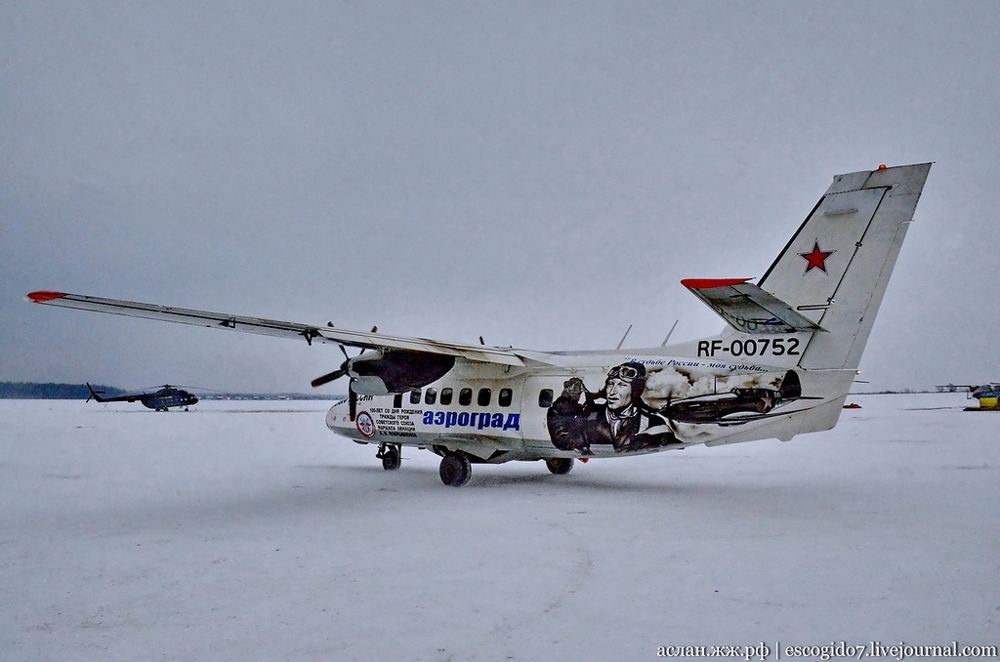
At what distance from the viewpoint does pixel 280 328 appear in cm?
1161

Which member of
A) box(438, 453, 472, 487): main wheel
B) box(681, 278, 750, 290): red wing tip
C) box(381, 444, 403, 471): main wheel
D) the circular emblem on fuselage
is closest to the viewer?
box(681, 278, 750, 290): red wing tip

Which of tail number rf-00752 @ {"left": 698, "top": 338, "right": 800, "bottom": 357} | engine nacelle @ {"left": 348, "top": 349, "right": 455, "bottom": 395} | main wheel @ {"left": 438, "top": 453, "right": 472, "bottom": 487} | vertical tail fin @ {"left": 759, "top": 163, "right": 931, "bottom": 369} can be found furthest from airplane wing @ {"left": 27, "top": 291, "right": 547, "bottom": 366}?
vertical tail fin @ {"left": 759, "top": 163, "right": 931, "bottom": 369}

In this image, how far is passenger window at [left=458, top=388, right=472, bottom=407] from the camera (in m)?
15.2

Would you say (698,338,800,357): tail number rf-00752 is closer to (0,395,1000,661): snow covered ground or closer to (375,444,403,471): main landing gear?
(0,395,1000,661): snow covered ground

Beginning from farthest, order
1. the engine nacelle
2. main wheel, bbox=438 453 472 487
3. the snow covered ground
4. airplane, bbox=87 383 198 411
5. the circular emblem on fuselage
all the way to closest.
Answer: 1. airplane, bbox=87 383 198 411
2. the circular emblem on fuselage
3. main wheel, bbox=438 453 472 487
4. the engine nacelle
5. the snow covered ground

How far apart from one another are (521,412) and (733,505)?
477cm

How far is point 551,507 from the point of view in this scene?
11.6 meters

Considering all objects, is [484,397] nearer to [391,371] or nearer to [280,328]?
[391,371]

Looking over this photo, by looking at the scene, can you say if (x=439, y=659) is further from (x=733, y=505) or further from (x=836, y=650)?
(x=733, y=505)

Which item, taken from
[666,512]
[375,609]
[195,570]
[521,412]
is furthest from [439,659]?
[521,412]

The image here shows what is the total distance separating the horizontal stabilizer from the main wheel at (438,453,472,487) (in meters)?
6.64

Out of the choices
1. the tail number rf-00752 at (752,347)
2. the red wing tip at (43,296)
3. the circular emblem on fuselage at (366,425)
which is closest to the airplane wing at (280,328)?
the red wing tip at (43,296)

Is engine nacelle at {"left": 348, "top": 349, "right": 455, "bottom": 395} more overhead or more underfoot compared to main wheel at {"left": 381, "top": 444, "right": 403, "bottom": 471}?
more overhead

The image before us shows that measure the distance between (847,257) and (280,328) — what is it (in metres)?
9.70
